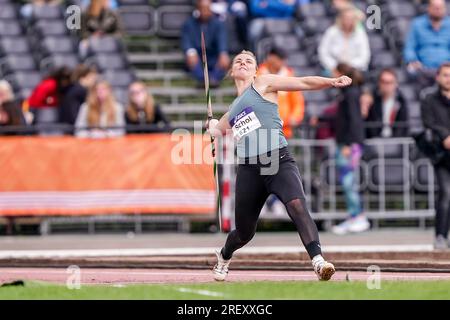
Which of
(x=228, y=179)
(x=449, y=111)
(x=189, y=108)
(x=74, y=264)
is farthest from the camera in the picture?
(x=189, y=108)

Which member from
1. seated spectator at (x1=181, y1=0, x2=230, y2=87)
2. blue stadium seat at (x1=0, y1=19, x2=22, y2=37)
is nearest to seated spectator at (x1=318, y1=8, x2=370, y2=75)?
seated spectator at (x1=181, y1=0, x2=230, y2=87)

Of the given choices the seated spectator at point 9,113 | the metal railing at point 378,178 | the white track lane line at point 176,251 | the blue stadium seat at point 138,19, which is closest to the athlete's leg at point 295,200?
the white track lane line at point 176,251

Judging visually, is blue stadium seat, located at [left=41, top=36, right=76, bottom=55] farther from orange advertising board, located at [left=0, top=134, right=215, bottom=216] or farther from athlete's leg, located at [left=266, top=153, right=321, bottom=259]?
athlete's leg, located at [left=266, top=153, right=321, bottom=259]

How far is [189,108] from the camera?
25.5 metres

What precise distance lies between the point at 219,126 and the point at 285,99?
8600mm

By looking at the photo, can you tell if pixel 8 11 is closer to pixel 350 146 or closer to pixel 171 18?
pixel 171 18

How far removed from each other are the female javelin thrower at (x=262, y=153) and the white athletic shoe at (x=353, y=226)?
8.14 m

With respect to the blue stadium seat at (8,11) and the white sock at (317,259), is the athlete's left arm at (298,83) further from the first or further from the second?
the blue stadium seat at (8,11)

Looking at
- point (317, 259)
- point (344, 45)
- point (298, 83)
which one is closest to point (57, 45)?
point (344, 45)

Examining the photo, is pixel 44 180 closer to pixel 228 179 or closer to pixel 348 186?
pixel 228 179

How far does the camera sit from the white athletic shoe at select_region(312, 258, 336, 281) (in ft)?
46.0

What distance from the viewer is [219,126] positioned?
15.1 m
